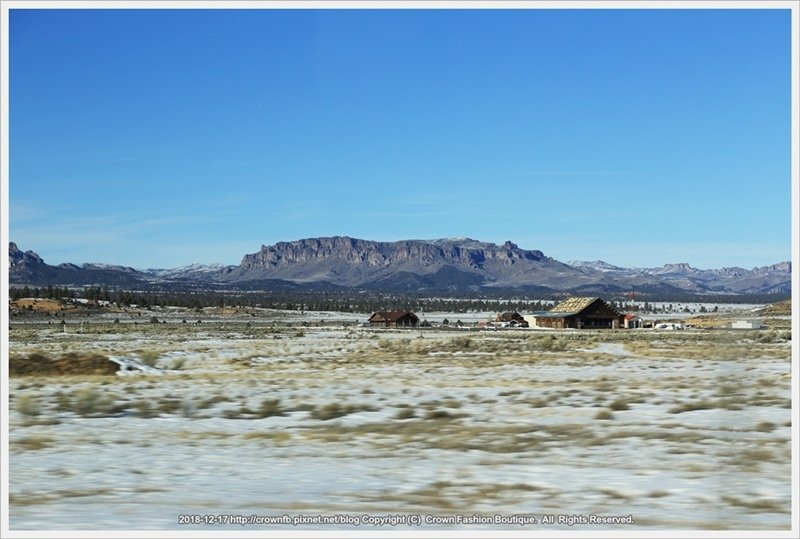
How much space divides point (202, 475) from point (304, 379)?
11264 millimetres

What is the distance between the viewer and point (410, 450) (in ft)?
32.9

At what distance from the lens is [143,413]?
13.2 meters

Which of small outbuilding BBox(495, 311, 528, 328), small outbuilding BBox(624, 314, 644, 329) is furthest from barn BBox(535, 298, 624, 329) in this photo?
small outbuilding BBox(495, 311, 528, 328)

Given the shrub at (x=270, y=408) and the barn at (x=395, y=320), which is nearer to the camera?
the shrub at (x=270, y=408)

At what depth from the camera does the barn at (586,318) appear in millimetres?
95312

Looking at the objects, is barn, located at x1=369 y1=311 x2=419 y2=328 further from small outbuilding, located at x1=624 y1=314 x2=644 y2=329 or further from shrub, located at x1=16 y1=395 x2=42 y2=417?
shrub, located at x1=16 y1=395 x2=42 y2=417

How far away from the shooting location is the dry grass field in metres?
7.07

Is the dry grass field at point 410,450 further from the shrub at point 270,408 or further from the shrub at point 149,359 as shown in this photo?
the shrub at point 149,359

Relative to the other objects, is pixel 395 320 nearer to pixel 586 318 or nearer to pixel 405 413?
pixel 586 318

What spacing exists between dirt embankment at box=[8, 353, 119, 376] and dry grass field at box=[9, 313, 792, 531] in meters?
→ 2.22

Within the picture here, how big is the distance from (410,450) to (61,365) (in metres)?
14.2

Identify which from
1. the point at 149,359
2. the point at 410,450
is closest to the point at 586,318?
the point at 149,359

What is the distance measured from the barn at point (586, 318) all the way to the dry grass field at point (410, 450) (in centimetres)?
7826

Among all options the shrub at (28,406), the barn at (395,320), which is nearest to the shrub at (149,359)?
the shrub at (28,406)
